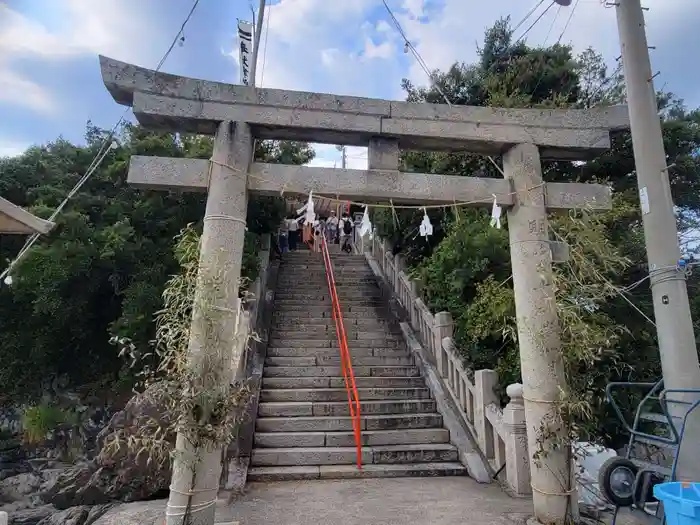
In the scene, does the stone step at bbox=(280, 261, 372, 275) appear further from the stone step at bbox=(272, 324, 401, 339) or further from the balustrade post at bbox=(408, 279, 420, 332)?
the balustrade post at bbox=(408, 279, 420, 332)

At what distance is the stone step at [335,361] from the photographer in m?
7.34

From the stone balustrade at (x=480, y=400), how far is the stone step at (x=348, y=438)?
53 cm

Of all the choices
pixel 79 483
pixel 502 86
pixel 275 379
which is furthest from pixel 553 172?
pixel 79 483

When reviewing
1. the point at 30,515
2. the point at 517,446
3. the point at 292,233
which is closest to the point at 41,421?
the point at 30,515

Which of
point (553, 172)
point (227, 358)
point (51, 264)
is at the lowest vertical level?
point (227, 358)

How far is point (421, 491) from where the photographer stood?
480cm

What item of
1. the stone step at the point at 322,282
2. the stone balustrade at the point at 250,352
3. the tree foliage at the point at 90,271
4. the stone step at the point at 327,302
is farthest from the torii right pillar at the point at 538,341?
the stone step at the point at 322,282

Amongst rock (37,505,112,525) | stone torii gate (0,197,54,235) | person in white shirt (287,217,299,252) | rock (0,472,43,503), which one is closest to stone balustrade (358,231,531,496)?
rock (37,505,112,525)

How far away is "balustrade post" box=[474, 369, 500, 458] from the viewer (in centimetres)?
546

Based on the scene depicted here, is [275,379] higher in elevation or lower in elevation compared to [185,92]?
lower

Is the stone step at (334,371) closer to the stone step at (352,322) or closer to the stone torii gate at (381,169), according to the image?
the stone step at (352,322)

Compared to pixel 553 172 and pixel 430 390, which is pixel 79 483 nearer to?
pixel 430 390

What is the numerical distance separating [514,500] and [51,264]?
8035mm

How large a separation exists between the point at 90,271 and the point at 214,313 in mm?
5745
